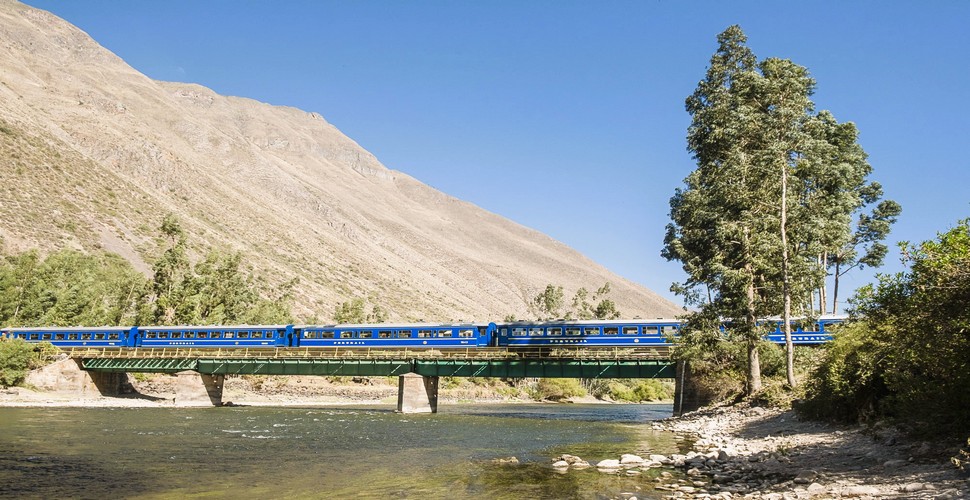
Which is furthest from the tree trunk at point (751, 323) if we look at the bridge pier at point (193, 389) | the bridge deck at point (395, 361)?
the bridge pier at point (193, 389)

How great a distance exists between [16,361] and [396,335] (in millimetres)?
29306

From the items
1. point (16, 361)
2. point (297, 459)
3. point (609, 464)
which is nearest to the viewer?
point (609, 464)

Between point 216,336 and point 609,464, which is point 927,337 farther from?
point 216,336

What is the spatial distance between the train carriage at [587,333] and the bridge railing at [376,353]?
0.55 meters

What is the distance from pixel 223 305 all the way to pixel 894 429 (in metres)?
70.0

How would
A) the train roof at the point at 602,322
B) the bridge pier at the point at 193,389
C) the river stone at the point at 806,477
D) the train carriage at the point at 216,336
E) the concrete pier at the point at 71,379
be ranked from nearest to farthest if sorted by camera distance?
the river stone at the point at 806,477
the train roof at the point at 602,322
the concrete pier at the point at 71,379
the bridge pier at the point at 193,389
the train carriage at the point at 216,336

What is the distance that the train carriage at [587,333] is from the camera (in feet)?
151

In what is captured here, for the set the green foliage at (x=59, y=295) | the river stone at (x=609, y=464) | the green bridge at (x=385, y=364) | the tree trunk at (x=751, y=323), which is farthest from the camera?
the green foliage at (x=59, y=295)

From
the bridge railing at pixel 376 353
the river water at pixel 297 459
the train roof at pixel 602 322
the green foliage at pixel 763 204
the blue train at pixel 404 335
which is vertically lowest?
the river water at pixel 297 459

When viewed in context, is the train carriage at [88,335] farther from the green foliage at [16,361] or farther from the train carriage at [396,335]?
the train carriage at [396,335]

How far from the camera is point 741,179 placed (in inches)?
1309

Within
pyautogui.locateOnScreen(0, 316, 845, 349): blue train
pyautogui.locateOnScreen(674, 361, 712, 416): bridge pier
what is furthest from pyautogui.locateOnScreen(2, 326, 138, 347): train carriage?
pyautogui.locateOnScreen(674, 361, 712, 416): bridge pier

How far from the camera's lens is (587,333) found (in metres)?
48.1

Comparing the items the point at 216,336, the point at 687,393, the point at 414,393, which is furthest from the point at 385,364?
the point at 687,393
